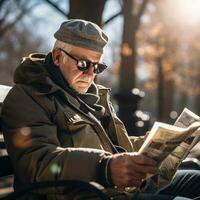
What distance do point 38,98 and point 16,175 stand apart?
1.40 ft

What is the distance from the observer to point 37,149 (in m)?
2.82

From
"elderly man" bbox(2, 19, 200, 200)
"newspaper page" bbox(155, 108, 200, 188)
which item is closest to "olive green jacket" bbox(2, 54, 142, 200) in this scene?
"elderly man" bbox(2, 19, 200, 200)

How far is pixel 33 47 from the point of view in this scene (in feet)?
136

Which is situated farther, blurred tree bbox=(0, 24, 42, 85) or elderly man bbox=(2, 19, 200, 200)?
blurred tree bbox=(0, 24, 42, 85)

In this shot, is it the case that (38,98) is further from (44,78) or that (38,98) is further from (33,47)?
(33,47)

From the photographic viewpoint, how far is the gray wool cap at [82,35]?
326cm

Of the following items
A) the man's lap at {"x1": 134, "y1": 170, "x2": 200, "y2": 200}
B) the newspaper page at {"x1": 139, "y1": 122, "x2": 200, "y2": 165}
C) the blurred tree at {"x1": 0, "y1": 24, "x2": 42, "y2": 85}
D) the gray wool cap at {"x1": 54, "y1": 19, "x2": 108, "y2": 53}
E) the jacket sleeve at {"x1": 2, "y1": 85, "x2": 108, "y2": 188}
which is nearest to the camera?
the newspaper page at {"x1": 139, "y1": 122, "x2": 200, "y2": 165}

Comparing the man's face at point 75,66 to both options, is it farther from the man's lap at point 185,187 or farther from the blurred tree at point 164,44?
the blurred tree at point 164,44

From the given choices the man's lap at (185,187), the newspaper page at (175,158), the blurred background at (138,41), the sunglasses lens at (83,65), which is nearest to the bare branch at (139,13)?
the blurred background at (138,41)

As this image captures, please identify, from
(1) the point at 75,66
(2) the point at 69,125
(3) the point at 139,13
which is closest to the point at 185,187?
(2) the point at 69,125

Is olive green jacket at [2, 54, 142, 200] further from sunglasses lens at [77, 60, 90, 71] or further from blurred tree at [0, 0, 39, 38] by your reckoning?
blurred tree at [0, 0, 39, 38]

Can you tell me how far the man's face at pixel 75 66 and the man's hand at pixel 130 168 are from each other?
0.77 meters

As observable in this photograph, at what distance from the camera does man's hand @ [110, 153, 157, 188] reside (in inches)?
104

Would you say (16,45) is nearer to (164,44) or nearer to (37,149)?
(164,44)
